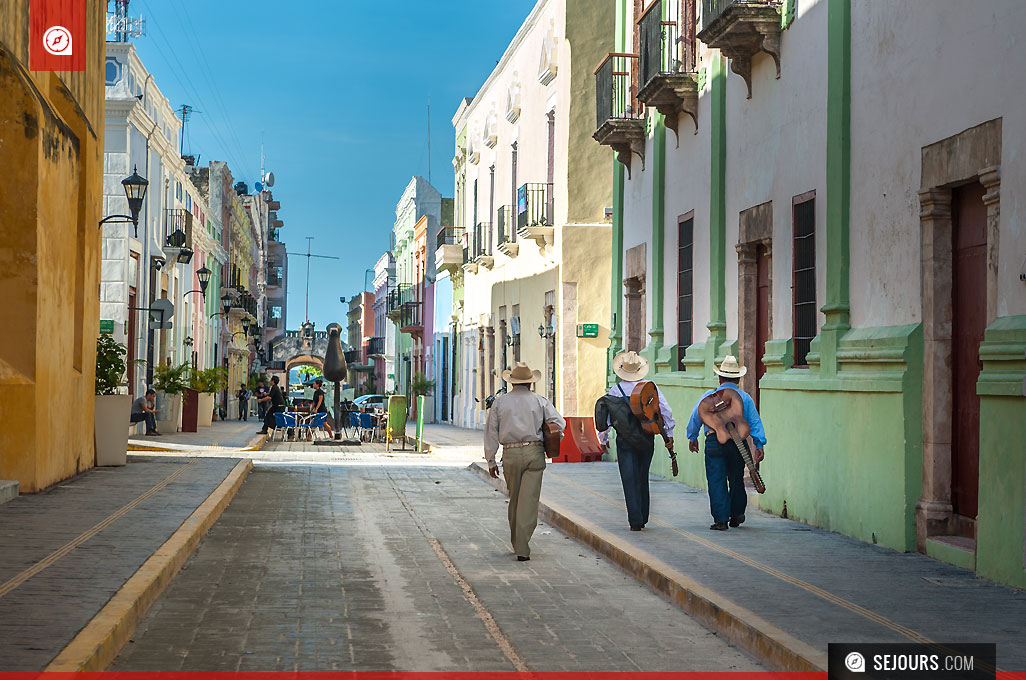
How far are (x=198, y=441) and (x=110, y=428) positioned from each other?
1086 centimetres

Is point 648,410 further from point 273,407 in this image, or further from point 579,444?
point 273,407

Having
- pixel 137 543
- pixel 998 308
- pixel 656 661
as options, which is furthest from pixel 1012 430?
pixel 137 543

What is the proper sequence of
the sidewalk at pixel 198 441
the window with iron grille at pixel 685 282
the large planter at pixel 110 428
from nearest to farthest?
1. the window with iron grille at pixel 685 282
2. the large planter at pixel 110 428
3. the sidewalk at pixel 198 441

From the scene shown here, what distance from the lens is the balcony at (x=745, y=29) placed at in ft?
46.1

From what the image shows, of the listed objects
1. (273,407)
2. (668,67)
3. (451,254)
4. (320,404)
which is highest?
(668,67)

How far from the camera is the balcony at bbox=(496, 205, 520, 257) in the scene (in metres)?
32.3

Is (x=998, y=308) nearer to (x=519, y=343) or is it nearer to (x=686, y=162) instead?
(x=686, y=162)

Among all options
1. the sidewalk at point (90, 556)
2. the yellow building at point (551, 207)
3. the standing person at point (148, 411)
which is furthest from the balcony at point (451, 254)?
the sidewalk at point (90, 556)

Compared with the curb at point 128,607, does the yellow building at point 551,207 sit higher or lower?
higher

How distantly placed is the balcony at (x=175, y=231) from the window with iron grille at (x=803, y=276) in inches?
974

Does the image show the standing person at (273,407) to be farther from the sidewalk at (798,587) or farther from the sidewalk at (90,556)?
the sidewalk at (798,587)

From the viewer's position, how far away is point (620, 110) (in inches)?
852

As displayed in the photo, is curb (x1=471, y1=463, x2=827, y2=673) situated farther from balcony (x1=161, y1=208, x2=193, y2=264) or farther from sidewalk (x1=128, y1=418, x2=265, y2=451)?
balcony (x1=161, y1=208, x2=193, y2=264)

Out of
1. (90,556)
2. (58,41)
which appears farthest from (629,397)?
(58,41)
